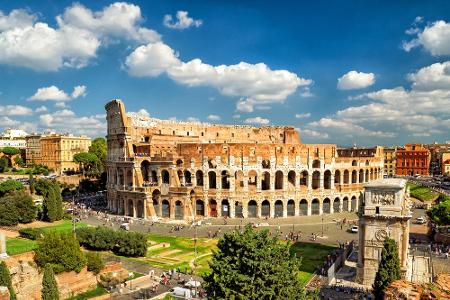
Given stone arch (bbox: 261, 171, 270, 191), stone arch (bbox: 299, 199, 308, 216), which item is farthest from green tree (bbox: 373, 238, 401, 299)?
stone arch (bbox: 261, 171, 270, 191)

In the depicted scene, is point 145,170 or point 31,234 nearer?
point 31,234

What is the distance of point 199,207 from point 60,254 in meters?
31.4

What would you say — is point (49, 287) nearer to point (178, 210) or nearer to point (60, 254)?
point (60, 254)

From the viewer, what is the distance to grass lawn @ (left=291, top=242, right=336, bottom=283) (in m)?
33.6

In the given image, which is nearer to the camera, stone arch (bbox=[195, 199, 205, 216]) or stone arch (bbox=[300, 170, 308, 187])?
stone arch (bbox=[195, 199, 205, 216])

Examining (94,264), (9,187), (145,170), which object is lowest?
(94,264)

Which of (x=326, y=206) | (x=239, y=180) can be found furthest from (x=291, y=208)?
(x=239, y=180)

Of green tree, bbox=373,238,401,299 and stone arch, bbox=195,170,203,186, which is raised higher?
stone arch, bbox=195,170,203,186

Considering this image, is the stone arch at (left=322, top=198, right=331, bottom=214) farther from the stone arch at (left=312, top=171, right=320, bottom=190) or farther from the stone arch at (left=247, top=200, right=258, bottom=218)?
the stone arch at (left=247, top=200, right=258, bottom=218)

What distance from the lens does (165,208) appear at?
195 feet

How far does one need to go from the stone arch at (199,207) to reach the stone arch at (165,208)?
435cm

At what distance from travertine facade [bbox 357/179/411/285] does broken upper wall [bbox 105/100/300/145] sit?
138 ft

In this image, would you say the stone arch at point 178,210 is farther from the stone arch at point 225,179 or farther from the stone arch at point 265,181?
the stone arch at point 265,181

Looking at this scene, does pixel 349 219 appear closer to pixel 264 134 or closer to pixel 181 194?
pixel 181 194
